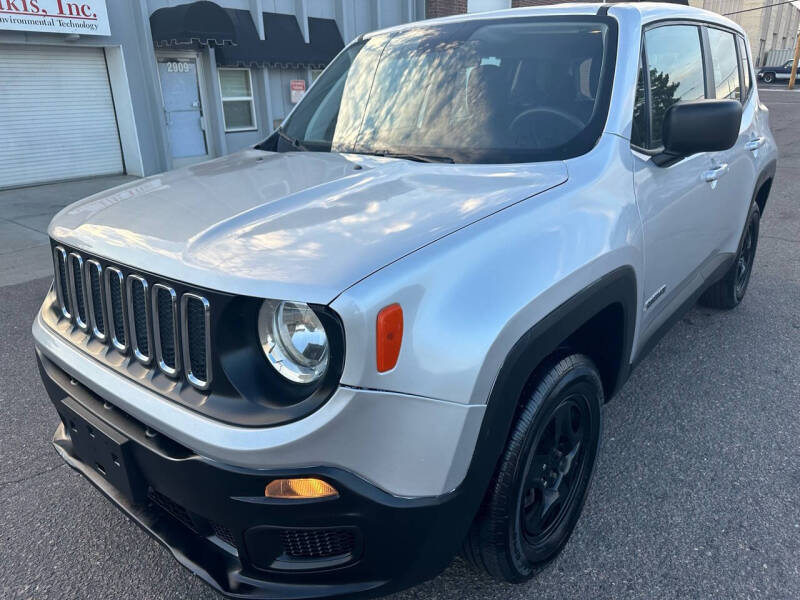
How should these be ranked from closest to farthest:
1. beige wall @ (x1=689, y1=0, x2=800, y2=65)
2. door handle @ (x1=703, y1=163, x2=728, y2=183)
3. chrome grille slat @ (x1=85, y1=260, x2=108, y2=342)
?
chrome grille slat @ (x1=85, y1=260, x2=108, y2=342)
door handle @ (x1=703, y1=163, x2=728, y2=183)
beige wall @ (x1=689, y1=0, x2=800, y2=65)

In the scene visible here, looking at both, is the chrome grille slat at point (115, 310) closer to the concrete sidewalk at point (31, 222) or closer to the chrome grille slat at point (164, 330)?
the chrome grille slat at point (164, 330)

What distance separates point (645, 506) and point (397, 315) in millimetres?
1635

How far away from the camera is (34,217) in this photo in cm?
844

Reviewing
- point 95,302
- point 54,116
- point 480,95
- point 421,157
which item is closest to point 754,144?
point 480,95

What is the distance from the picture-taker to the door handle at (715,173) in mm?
2927

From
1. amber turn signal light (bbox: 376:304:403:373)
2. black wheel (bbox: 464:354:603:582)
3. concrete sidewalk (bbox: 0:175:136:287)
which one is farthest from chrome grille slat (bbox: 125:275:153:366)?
concrete sidewalk (bbox: 0:175:136:287)

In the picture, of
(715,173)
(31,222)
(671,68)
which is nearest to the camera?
(671,68)

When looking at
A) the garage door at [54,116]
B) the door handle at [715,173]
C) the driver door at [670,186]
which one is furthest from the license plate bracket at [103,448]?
the garage door at [54,116]

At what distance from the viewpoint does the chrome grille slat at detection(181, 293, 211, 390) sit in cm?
158

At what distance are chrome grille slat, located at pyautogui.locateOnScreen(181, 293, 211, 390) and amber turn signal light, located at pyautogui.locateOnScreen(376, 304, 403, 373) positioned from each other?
45 centimetres

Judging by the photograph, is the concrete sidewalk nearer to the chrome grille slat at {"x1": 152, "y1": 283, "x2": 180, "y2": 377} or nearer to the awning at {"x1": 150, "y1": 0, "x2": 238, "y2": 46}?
the awning at {"x1": 150, "y1": 0, "x2": 238, "y2": 46}

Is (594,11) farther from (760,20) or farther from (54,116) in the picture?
(760,20)

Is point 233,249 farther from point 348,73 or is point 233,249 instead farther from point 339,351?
point 348,73

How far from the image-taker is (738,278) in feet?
14.6
